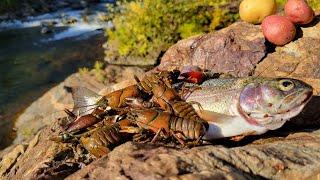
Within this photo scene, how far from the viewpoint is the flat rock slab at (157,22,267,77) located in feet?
25.8

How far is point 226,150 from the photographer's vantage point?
14.3ft

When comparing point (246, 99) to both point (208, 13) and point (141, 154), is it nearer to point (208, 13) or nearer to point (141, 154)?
point (141, 154)

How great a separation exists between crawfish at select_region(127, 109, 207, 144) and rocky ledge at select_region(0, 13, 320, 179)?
0.36m

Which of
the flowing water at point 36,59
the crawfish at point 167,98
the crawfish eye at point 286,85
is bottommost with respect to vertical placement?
the flowing water at point 36,59

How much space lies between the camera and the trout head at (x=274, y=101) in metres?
4.73

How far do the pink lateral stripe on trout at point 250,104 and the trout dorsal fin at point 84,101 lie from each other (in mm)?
1407

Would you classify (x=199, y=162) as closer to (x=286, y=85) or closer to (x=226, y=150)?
Answer: (x=226, y=150)

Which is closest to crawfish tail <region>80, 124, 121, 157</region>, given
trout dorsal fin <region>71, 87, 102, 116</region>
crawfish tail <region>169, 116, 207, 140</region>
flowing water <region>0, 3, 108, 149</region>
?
crawfish tail <region>169, 116, 207, 140</region>

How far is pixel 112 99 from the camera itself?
5797mm

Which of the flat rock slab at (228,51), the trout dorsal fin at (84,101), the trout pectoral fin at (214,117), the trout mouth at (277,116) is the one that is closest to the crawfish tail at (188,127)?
the trout pectoral fin at (214,117)

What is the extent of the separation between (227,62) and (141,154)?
417cm

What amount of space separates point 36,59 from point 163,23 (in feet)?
17.3

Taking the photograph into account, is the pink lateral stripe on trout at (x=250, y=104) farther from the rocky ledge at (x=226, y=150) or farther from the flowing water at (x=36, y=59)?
the flowing water at (x=36, y=59)

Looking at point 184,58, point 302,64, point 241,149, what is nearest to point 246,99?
point 241,149
